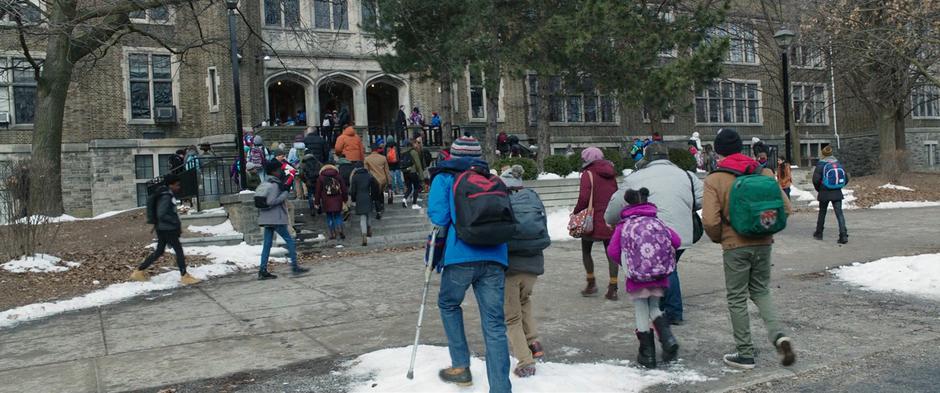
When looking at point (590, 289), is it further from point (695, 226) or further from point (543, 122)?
point (543, 122)

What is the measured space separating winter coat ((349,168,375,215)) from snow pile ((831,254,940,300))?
814 centimetres

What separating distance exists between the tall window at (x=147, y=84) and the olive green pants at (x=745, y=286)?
25.3 meters

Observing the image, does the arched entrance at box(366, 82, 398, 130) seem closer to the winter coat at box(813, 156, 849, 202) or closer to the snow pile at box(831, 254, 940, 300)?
the winter coat at box(813, 156, 849, 202)

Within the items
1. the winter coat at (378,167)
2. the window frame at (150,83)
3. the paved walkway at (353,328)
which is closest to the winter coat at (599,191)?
the paved walkway at (353,328)

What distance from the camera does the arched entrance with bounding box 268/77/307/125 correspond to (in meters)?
30.4

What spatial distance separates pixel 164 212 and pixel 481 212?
24.5 ft

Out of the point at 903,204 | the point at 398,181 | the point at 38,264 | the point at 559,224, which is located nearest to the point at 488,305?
the point at 38,264

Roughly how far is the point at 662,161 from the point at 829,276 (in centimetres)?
433

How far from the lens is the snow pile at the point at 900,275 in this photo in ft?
27.3

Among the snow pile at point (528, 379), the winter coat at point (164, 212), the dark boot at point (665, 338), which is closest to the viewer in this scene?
the snow pile at point (528, 379)

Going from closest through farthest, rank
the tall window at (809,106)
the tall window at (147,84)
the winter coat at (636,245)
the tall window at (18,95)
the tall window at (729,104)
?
1. the winter coat at (636,245)
2. the tall window at (18,95)
3. the tall window at (147,84)
4. the tall window at (729,104)
5. the tall window at (809,106)

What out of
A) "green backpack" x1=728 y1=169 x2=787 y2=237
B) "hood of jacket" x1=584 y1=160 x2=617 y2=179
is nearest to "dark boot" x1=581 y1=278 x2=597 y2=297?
"hood of jacket" x1=584 y1=160 x2=617 y2=179

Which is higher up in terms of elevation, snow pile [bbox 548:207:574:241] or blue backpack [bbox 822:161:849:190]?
blue backpack [bbox 822:161:849:190]

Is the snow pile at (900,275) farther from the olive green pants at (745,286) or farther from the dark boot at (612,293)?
the olive green pants at (745,286)
